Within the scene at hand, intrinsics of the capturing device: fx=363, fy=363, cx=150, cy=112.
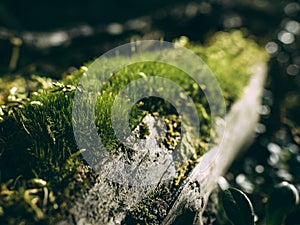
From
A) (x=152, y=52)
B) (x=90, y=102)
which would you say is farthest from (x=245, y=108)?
(x=90, y=102)

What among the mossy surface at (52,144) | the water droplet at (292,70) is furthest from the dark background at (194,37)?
the mossy surface at (52,144)

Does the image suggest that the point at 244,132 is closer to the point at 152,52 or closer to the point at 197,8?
the point at 152,52

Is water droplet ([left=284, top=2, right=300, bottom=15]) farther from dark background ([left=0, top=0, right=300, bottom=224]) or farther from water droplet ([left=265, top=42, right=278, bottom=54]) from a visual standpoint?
water droplet ([left=265, top=42, right=278, bottom=54])

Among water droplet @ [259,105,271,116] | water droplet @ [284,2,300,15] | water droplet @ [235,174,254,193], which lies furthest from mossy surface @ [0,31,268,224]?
water droplet @ [284,2,300,15]

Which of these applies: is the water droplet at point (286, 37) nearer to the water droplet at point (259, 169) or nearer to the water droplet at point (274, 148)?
the water droplet at point (274, 148)

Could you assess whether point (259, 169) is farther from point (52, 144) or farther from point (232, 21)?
point (232, 21)
